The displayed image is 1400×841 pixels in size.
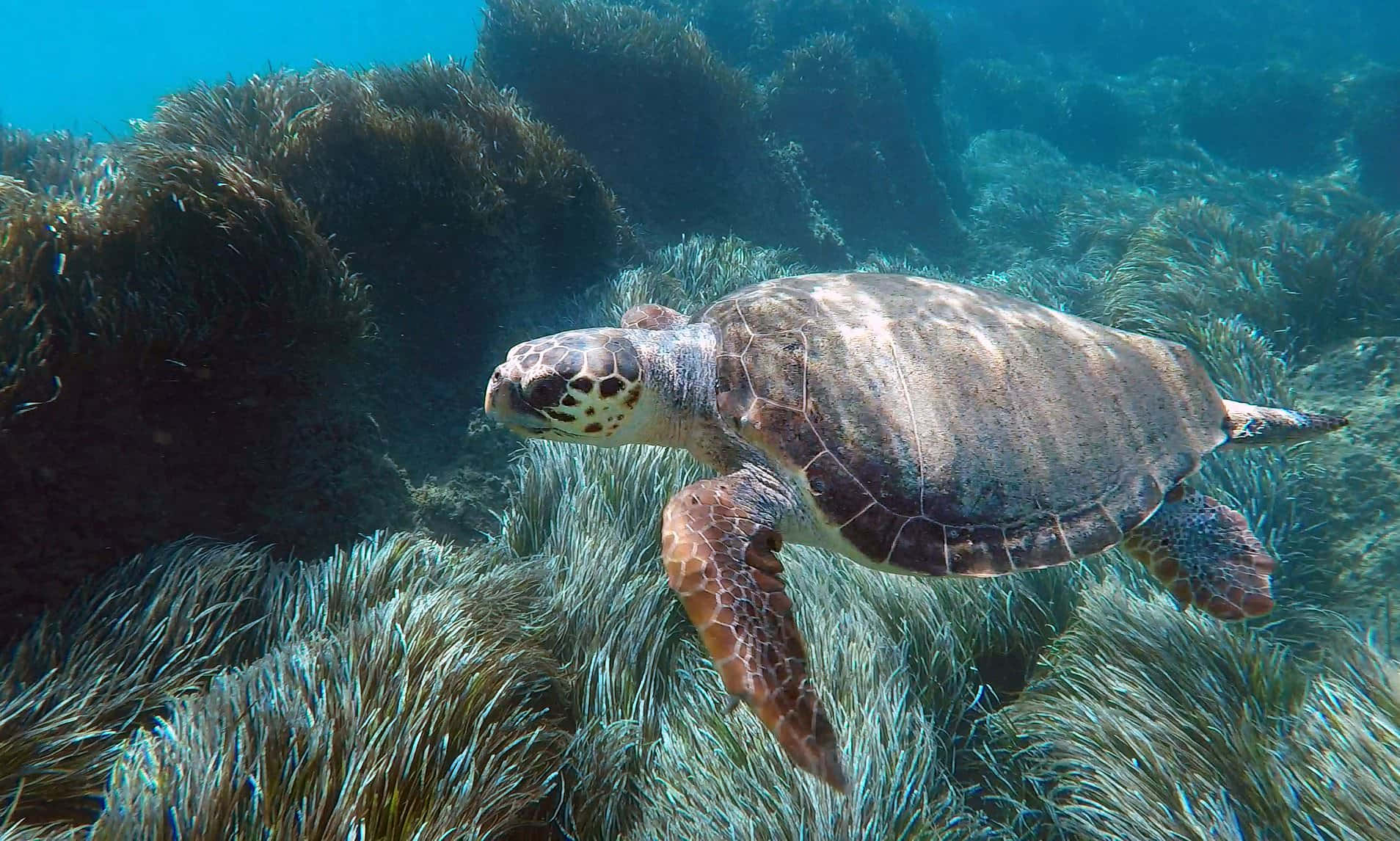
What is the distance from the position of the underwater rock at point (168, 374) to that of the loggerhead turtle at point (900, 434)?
1.57 metres

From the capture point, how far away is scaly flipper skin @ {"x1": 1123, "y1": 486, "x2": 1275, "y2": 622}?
2.47 metres

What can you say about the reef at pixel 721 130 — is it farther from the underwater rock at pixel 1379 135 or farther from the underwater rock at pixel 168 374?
the underwater rock at pixel 1379 135

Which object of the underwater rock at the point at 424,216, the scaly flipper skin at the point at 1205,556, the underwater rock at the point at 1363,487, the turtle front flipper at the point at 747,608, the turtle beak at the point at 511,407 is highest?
the underwater rock at the point at 424,216

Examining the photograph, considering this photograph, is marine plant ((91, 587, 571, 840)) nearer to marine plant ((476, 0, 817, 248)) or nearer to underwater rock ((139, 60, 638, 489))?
underwater rock ((139, 60, 638, 489))

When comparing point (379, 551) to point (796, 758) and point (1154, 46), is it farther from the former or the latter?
point (1154, 46)

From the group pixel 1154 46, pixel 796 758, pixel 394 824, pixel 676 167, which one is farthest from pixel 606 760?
pixel 1154 46

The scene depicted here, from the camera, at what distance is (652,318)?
362 centimetres

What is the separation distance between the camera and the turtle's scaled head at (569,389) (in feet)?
8.32

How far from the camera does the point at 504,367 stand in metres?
2.60

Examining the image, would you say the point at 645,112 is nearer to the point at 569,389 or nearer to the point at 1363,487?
the point at 569,389

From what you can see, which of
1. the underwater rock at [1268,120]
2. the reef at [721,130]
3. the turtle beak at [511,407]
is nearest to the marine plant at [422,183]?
the reef at [721,130]

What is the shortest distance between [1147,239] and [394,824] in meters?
10.3

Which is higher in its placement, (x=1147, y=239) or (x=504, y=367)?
(x=504, y=367)

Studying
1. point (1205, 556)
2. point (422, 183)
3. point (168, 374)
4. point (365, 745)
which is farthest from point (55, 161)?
point (1205, 556)
